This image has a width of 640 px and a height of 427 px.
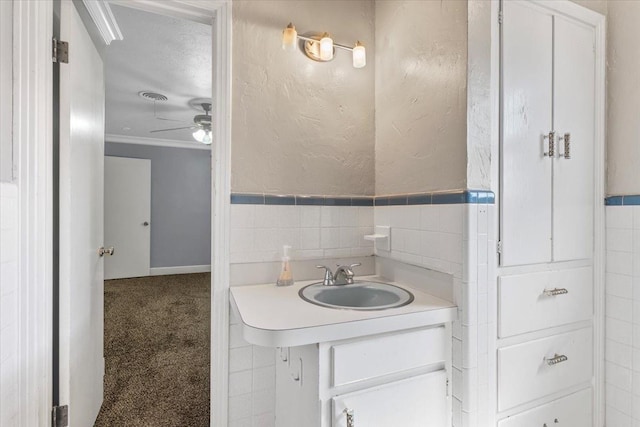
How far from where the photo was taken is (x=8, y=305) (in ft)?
3.37

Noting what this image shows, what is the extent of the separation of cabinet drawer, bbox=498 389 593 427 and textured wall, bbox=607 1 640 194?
3.10ft

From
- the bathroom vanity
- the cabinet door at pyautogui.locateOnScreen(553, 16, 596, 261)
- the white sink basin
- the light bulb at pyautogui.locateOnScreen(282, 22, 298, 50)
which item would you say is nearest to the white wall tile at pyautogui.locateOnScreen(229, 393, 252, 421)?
the bathroom vanity

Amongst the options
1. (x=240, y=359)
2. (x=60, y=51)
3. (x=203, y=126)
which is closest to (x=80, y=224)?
(x=60, y=51)

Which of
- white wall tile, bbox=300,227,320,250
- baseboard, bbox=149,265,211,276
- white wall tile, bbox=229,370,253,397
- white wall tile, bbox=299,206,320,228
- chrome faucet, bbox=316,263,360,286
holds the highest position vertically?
white wall tile, bbox=299,206,320,228

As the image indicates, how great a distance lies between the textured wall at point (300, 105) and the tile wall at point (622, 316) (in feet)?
3.69

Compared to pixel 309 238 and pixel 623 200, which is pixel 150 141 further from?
pixel 623 200

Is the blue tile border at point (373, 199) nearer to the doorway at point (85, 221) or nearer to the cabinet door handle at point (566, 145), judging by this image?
the doorway at point (85, 221)

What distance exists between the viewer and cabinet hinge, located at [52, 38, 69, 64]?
126cm

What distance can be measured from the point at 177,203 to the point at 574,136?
537 centimetres

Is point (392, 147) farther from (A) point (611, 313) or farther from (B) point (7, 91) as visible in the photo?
(B) point (7, 91)

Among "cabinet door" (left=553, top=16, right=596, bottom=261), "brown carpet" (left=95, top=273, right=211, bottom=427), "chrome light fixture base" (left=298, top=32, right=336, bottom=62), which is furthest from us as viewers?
"brown carpet" (left=95, top=273, right=211, bottom=427)

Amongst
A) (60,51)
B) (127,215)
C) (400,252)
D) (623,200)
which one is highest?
(60,51)

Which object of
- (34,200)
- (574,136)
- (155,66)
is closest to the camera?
(34,200)

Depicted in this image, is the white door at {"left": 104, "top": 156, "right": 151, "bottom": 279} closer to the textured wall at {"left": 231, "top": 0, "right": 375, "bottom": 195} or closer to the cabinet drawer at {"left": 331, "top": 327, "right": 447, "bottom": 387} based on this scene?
the textured wall at {"left": 231, "top": 0, "right": 375, "bottom": 195}
